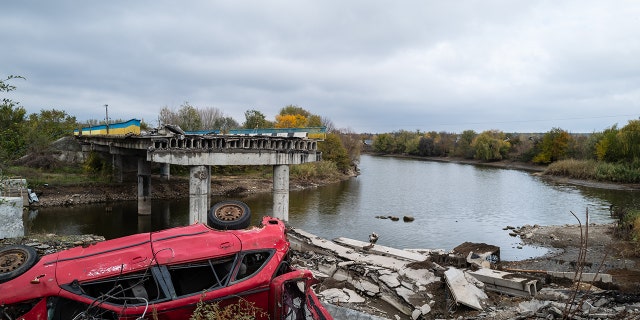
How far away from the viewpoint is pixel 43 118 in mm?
55438

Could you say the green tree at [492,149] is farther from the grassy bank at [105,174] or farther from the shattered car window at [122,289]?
the shattered car window at [122,289]

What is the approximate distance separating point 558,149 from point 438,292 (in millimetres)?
79326

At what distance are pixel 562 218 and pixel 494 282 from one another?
24.7 metres

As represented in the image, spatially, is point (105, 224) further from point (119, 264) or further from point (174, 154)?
point (119, 264)

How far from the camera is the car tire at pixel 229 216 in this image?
9307 mm

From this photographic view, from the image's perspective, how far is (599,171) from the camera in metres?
57.9

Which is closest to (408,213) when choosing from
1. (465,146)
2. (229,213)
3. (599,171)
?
(229,213)

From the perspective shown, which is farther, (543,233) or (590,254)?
(543,233)

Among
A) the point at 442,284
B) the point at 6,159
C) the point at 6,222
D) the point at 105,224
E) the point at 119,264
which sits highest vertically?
the point at 6,159

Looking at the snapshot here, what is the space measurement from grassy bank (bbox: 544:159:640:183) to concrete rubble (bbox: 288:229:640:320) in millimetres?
49869

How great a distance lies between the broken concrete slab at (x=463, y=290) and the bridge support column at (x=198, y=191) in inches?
486

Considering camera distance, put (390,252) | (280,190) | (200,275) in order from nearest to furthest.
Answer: (200,275)
(390,252)
(280,190)

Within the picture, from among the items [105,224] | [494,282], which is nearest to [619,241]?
[494,282]

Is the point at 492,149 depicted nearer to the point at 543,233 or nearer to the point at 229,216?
the point at 543,233
